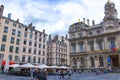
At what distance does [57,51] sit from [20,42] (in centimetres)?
2396

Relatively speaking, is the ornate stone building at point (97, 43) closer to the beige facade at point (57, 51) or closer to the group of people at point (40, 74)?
the beige facade at point (57, 51)

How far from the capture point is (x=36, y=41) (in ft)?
184

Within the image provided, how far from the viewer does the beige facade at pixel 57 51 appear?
221ft

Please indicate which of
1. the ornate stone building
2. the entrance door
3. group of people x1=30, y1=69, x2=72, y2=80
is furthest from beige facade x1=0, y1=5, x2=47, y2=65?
the entrance door

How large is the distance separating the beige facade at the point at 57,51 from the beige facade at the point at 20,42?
28.7 ft

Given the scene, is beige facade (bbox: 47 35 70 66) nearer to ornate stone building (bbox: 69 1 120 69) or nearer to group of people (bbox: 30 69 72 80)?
ornate stone building (bbox: 69 1 120 69)

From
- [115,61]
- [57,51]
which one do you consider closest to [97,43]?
[115,61]

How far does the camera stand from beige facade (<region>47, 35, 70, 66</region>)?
67438mm

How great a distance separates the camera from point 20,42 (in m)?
49.7

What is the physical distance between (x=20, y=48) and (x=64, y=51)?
102 feet

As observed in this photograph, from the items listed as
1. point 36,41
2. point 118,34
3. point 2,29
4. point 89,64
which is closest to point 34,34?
point 36,41

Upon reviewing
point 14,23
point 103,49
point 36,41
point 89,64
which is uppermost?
point 14,23

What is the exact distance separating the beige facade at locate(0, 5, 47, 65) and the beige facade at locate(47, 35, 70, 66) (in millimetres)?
8759

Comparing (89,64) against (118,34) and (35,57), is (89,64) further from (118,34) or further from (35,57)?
(35,57)
